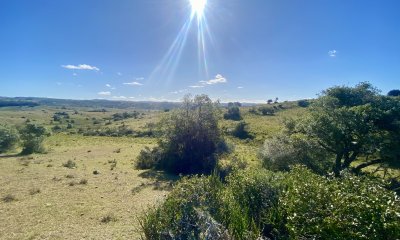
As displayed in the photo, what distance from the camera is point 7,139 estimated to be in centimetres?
4278

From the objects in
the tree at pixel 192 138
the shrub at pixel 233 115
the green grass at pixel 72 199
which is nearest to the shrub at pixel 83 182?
the green grass at pixel 72 199

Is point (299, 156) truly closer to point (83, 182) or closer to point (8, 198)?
point (83, 182)

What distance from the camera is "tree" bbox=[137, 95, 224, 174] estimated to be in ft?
102

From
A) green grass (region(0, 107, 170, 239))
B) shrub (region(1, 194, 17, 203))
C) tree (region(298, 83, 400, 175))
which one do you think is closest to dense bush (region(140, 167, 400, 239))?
green grass (region(0, 107, 170, 239))

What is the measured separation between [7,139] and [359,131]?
152 feet

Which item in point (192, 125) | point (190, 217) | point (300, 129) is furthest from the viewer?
point (192, 125)

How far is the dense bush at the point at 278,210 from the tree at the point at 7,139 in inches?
1654

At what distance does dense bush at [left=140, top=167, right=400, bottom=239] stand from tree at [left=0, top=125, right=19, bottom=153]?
42.0 m

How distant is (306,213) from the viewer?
27.2ft

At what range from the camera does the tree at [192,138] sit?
1228 inches

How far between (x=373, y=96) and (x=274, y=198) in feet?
67.1

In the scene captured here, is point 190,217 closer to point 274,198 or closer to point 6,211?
point 274,198

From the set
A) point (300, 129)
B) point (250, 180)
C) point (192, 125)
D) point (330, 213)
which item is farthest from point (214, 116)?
point (330, 213)

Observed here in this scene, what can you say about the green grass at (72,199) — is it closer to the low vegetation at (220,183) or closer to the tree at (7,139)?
the low vegetation at (220,183)
